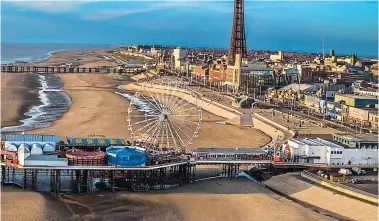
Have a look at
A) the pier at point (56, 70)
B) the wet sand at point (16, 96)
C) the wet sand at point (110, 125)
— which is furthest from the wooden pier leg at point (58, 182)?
the pier at point (56, 70)

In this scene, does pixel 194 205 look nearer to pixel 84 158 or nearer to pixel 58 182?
pixel 84 158

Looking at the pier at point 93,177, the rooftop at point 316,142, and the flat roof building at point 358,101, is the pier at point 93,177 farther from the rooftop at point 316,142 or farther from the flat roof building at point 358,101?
the flat roof building at point 358,101

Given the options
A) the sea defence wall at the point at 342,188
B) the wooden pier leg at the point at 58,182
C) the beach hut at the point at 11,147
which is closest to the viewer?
the sea defence wall at the point at 342,188

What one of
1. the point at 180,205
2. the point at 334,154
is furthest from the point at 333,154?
the point at 180,205

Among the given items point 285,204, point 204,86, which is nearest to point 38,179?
point 285,204

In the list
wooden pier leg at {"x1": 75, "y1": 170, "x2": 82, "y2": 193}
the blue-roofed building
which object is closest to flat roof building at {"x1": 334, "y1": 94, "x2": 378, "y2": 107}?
the blue-roofed building

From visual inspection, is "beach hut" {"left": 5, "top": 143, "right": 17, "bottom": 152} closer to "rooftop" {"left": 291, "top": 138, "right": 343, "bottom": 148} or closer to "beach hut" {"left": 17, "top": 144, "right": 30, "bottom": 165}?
"beach hut" {"left": 17, "top": 144, "right": 30, "bottom": 165}
